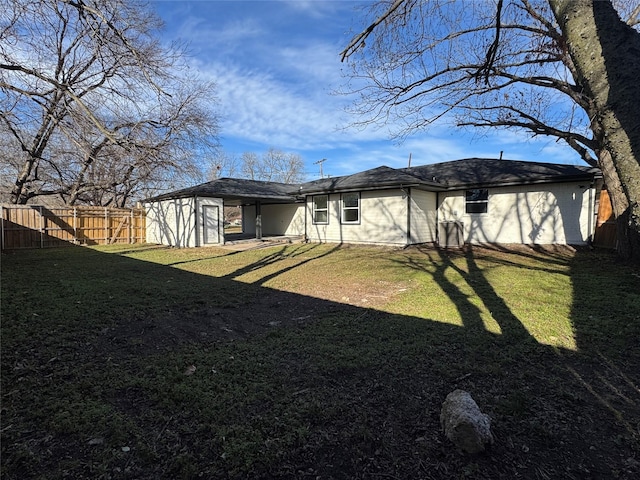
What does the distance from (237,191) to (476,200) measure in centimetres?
1115

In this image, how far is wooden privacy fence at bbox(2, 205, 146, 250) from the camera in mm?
14727

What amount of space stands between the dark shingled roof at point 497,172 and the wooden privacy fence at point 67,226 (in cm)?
1638

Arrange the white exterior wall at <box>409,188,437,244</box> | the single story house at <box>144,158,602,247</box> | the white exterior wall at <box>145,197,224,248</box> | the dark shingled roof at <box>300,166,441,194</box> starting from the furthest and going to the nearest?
1. the white exterior wall at <box>145,197,224,248</box>
2. the white exterior wall at <box>409,188,437,244</box>
3. the dark shingled roof at <box>300,166,441,194</box>
4. the single story house at <box>144,158,602,247</box>

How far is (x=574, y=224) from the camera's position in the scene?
11711mm

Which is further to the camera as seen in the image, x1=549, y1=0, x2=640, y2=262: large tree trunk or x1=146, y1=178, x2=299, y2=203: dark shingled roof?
x1=146, y1=178, x2=299, y2=203: dark shingled roof

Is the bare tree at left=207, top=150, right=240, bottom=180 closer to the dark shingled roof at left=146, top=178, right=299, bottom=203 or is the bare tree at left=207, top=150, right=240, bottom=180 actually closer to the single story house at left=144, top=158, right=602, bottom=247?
the dark shingled roof at left=146, top=178, right=299, bottom=203

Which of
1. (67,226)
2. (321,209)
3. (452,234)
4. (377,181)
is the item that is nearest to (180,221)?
(67,226)

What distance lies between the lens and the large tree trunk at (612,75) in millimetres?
1409

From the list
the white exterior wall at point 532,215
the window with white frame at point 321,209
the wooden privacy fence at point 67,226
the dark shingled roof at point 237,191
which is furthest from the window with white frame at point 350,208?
the wooden privacy fence at point 67,226

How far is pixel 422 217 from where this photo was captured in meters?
14.0

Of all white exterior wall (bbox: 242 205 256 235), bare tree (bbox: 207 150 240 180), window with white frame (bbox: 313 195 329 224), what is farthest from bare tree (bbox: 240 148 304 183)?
window with white frame (bbox: 313 195 329 224)

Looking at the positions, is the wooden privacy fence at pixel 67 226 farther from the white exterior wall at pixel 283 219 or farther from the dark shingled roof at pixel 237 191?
the white exterior wall at pixel 283 219

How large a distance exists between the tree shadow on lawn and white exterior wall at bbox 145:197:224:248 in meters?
10.3

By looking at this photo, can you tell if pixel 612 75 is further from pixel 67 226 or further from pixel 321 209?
pixel 67 226
